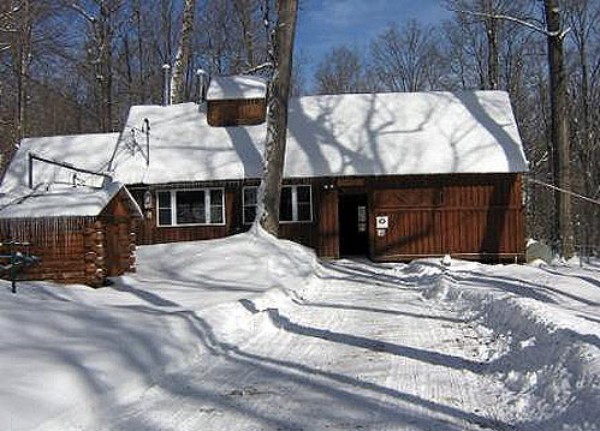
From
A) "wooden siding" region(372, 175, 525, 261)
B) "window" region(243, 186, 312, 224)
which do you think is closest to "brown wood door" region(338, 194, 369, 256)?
"window" region(243, 186, 312, 224)

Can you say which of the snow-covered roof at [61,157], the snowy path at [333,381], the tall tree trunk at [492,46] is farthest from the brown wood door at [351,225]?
the snowy path at [333,381]

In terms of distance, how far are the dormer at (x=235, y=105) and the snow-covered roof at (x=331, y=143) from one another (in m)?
0.39

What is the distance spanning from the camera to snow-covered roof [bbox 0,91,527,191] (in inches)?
930

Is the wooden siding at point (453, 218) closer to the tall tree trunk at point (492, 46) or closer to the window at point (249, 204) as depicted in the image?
the window at point (249, 204)

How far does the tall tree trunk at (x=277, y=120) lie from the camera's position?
65.6 ft

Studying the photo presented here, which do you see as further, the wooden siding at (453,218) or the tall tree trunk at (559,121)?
the wooden siding at (453,218)

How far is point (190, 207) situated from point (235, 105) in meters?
4.57

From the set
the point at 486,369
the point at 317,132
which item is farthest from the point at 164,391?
the point at 317,132

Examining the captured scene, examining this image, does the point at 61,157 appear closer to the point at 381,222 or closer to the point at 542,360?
the point at 381,222

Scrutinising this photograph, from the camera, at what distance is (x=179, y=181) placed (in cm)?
2405

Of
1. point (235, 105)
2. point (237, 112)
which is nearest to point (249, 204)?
point (237, 112)

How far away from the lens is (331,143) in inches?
979

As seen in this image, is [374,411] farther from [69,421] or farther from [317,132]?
[317,132]

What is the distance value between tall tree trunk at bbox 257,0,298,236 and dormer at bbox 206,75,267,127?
5.76 meters
